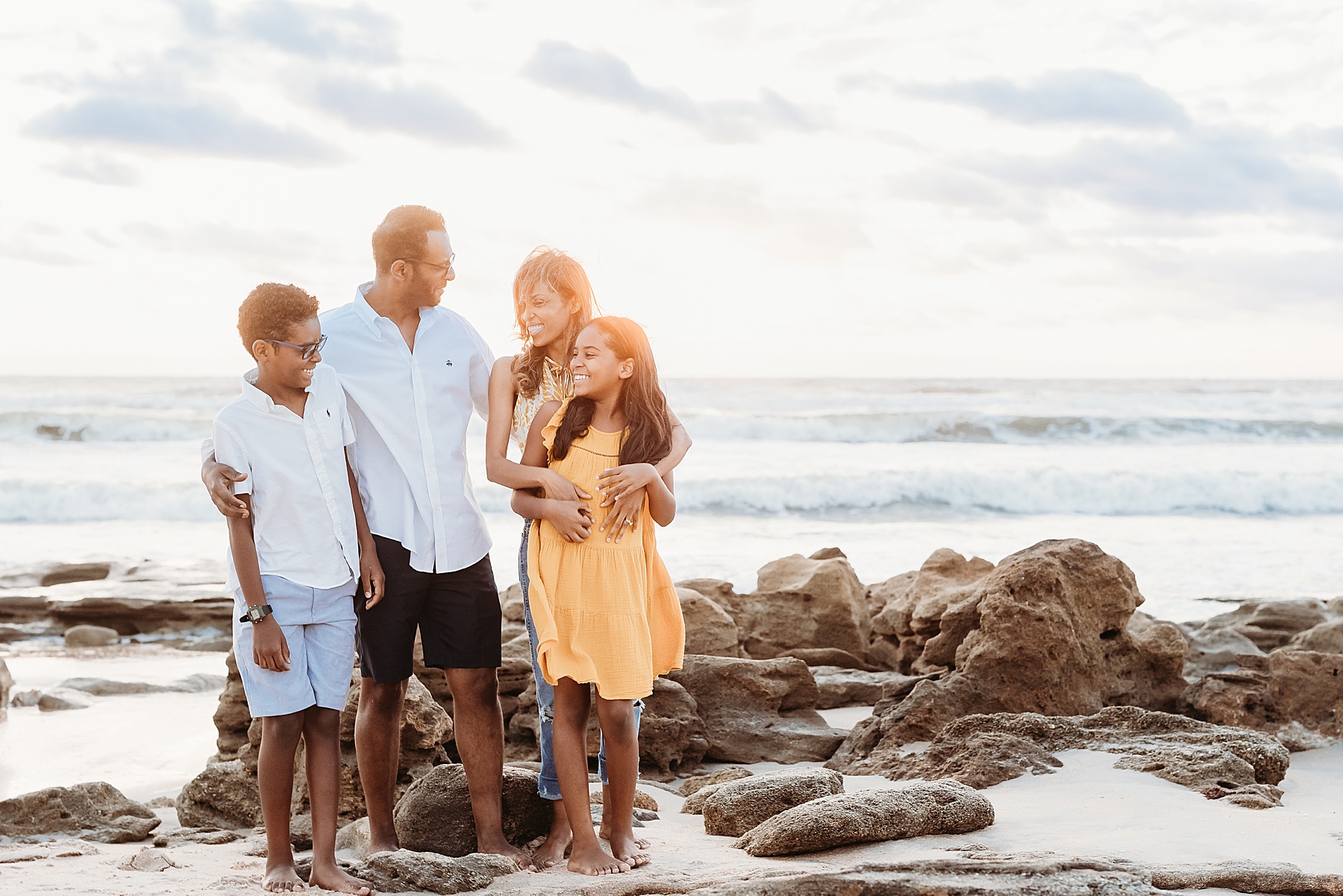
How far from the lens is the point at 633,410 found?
152 inches

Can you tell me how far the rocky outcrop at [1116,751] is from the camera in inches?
180

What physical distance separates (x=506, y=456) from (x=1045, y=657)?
331 centimetres

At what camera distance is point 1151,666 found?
6.25m

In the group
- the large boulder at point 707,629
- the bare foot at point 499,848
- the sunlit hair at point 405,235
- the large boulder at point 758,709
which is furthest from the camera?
the large boulder at point 707,629

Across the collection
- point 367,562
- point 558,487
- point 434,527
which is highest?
point 558,487

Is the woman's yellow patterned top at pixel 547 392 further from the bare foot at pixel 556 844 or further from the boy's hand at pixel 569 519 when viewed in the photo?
the bare foot at pixel 556 844

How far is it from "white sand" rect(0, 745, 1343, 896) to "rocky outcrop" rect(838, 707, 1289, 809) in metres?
0.10

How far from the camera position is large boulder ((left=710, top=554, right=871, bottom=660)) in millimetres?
7773

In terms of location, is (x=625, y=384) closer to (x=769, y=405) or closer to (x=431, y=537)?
(x=431, y=537)

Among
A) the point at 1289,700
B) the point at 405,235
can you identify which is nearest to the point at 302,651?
the point at 405,235

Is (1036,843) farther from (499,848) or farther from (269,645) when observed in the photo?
(269,645)

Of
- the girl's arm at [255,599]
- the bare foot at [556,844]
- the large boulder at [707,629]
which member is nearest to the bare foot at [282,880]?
the girl's arm at [255,599]

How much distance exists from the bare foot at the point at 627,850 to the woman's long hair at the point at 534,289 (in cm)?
145

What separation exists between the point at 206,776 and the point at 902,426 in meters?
25.6
